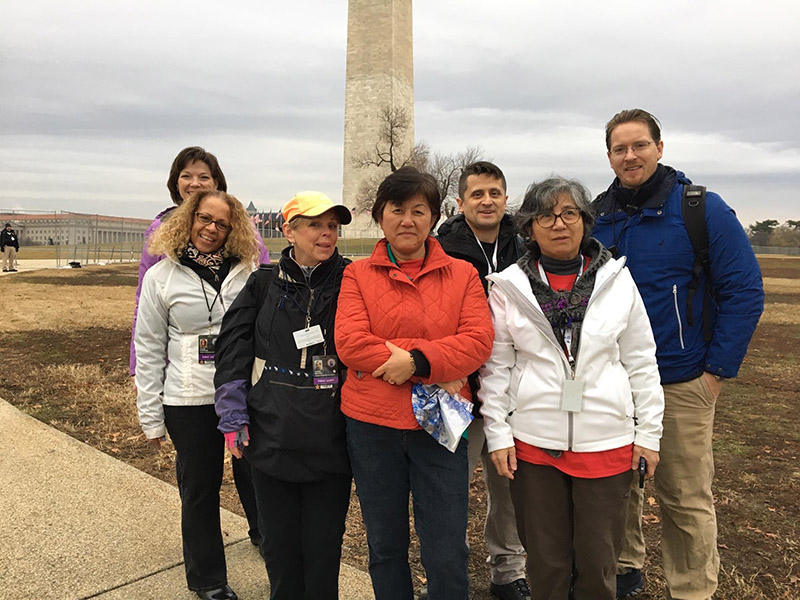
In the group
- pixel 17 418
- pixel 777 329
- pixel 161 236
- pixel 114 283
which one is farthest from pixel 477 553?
pixel 114 283

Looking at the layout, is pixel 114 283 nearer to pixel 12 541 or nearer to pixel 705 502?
pixel 12 541

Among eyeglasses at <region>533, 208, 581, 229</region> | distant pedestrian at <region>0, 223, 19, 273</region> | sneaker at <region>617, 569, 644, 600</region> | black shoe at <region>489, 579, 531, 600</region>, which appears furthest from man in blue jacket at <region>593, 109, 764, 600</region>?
distant pedestrian at <region>0, 223, 19, 273</region>

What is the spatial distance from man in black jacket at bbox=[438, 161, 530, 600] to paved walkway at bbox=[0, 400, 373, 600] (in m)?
0.68

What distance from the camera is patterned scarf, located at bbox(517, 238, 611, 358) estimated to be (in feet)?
8.03

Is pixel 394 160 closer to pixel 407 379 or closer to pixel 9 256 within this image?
pixel 9 256

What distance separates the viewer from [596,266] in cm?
249

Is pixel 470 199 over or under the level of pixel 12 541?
over

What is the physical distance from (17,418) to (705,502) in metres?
5.33

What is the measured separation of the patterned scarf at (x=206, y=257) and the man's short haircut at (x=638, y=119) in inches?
74.5

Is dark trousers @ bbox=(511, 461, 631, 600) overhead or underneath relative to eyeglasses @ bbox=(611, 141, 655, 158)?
underneath

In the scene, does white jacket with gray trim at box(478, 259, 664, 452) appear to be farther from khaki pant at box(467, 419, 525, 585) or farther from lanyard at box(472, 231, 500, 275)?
khaki pant at box(467, 419, 525, 585)

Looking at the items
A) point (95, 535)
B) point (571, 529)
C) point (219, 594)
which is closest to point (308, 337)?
point (571, 529)

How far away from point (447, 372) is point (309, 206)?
882 millimetres

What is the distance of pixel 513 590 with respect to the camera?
3.12m
